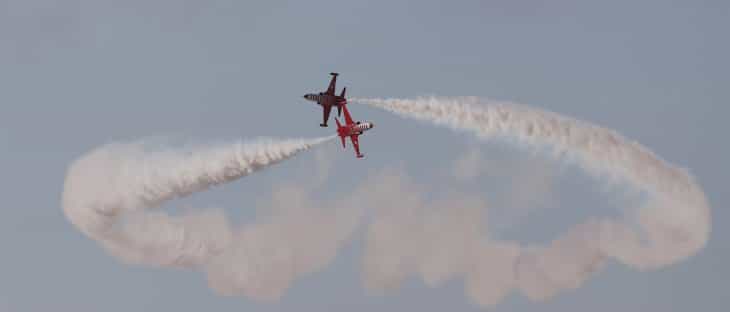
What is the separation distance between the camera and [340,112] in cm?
12631

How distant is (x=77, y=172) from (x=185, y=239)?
8.23 metres

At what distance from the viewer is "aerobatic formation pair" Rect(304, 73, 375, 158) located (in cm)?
12375

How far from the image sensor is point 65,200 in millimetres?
125938

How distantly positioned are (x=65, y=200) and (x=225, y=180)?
10.6 m

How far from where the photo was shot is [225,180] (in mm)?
124125

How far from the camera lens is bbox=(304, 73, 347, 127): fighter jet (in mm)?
126375

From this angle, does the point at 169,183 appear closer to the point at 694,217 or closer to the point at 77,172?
the point at 77,172

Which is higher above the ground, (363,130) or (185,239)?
(363,130)

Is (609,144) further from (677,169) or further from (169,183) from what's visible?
(169,183)

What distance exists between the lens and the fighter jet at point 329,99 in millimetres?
126375

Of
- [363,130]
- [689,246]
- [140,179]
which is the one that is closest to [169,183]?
[140,179]

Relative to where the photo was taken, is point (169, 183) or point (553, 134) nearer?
point (553, 134)

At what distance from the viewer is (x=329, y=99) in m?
127

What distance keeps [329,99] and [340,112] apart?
1310mm
